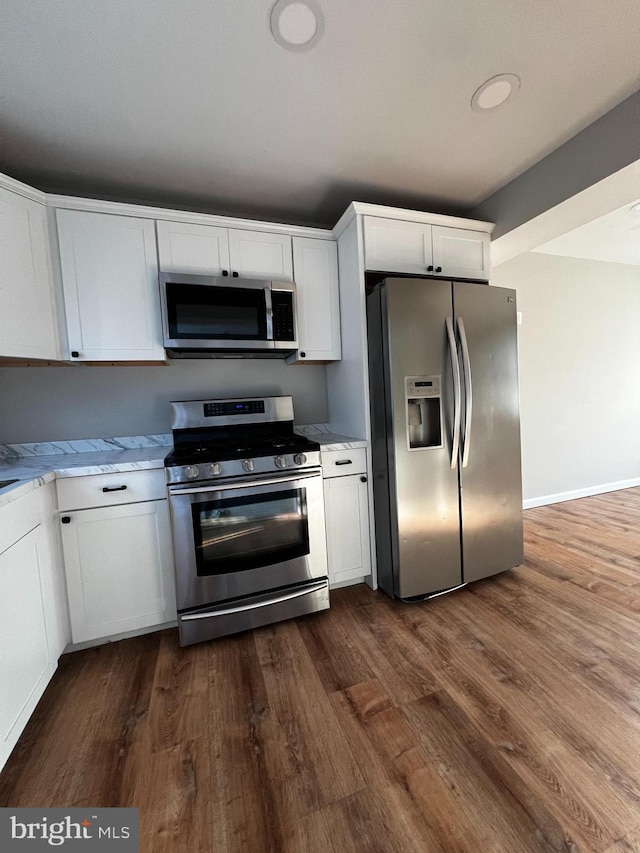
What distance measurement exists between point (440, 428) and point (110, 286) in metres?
2.09

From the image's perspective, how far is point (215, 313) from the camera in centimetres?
203

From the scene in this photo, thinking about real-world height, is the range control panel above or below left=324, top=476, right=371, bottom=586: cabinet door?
above

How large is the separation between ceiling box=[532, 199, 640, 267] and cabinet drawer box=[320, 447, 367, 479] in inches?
101

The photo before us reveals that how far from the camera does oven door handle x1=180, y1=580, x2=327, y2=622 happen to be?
5.78ft

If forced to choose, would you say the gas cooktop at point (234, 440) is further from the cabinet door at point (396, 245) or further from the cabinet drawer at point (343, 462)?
the cabinet door at point (396, 245)

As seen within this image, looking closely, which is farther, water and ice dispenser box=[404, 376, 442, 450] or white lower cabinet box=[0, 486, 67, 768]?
water and ice dispenser box=[404, 376, 442, 450]

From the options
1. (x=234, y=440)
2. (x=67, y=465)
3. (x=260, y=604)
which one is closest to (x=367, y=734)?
(x=260, y=604)

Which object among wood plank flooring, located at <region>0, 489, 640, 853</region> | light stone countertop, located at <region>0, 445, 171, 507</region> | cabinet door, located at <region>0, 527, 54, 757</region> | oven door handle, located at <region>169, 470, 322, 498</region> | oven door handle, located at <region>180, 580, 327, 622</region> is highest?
light stone countertop, located at <region>0, 445, 171, 507</region>

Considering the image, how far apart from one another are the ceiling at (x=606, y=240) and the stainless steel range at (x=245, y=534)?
303cm

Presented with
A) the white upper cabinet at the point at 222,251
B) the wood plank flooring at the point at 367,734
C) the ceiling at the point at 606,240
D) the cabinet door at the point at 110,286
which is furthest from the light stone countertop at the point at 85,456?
the ceiling at the point at 606,240

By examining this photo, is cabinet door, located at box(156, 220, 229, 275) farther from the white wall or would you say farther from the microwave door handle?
the white wall

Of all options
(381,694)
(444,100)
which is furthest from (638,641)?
(444,100)

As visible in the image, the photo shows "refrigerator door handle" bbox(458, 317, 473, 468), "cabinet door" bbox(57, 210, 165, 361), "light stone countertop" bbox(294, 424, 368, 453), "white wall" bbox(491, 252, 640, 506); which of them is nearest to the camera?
"cabinet door" bbox(57, 210, 165, 361)

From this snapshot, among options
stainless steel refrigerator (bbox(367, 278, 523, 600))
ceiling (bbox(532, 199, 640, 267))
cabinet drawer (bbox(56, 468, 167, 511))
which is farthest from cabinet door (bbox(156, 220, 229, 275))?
ceiling (bbox(532, 199, 640, 267))
